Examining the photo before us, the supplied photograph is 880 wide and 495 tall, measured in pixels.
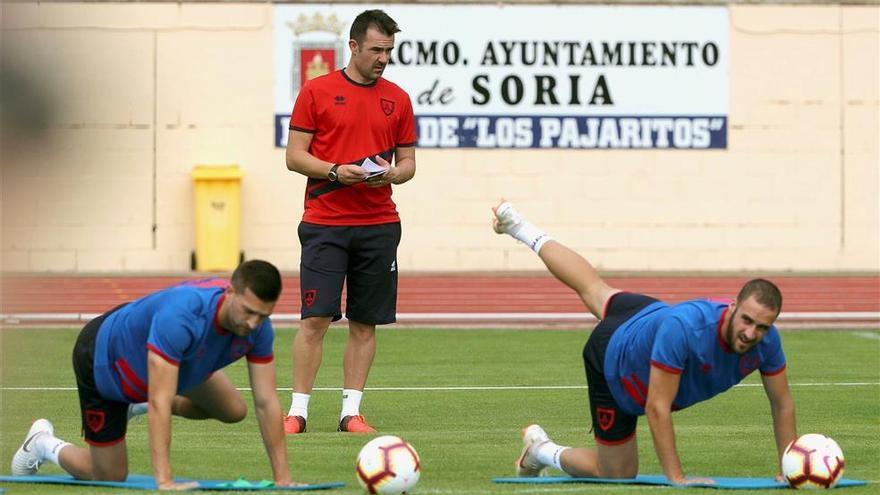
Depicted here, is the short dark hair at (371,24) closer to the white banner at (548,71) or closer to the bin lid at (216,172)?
the bin lid at (216,172)

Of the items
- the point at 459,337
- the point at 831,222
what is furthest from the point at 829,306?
the point at 459,337

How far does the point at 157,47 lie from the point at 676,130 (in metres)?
7.44

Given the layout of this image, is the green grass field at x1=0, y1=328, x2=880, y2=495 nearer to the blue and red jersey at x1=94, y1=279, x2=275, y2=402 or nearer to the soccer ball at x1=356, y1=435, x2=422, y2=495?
the soccer ball at x1=356, y1=435, x2=422, y2=495

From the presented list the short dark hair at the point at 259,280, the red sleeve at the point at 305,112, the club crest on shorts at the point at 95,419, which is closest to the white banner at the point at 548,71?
the red sleeve at the point at 305,112

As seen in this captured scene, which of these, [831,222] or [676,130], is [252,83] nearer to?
[676,130]

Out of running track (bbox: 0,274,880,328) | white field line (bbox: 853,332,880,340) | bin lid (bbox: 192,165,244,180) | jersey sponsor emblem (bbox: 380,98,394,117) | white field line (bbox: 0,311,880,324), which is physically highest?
bin lid (bbox: 192,165,244,180)

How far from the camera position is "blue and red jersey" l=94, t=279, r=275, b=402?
6.87 meters

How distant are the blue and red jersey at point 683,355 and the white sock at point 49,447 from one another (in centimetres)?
257

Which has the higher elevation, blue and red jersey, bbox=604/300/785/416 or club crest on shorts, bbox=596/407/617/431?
blue and red jersey, bbox=604/300/785/416

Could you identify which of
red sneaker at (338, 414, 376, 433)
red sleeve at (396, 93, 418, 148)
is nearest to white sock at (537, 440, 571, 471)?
red sneaker at (338, 414, 376, 433)

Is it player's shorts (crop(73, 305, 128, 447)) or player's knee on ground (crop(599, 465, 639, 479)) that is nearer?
player's shorts (crop(73, 305, 128, 447))

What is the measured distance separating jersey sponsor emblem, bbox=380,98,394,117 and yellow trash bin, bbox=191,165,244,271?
1302 cm

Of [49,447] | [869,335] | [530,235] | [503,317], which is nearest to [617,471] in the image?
[530,235]

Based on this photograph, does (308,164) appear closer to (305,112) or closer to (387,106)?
(305,112)
